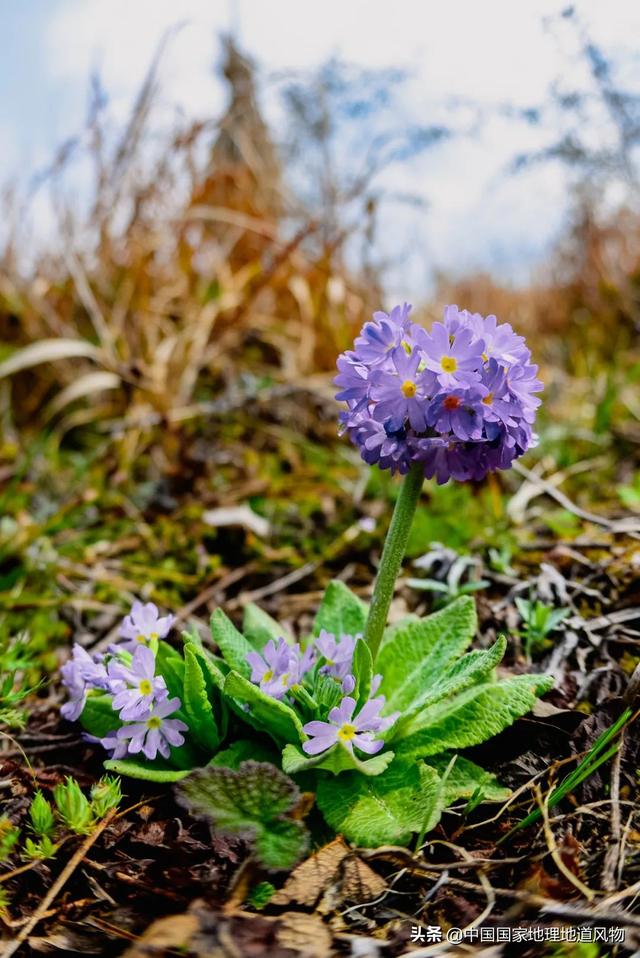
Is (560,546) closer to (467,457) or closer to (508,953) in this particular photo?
(467,457)

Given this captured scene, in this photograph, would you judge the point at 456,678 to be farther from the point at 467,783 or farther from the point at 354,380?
the point at 354,380

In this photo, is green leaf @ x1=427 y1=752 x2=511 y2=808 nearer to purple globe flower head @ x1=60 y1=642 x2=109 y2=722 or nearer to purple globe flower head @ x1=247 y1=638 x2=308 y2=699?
purple globe flower head @ x1=247 y1=638 x2=308 y2=699

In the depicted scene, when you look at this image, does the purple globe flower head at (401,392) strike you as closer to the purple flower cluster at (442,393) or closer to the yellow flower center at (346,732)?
the purple flower cluster at (442,393)

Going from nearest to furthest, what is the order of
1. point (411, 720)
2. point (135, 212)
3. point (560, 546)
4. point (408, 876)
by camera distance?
1. point (408, 876)
2. point (411, 720)
3. point (560, 546)
4. point (135, 212)

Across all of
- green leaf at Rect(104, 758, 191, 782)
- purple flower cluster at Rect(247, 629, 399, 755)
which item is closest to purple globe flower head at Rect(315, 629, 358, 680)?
purple flower cluster at Rect(247, 629, 399, 755)

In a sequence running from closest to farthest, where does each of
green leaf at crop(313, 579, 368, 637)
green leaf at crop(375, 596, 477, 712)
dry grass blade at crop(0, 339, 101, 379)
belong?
green leaf at crop(375, 596, 477, 712) → green leaf at crop(313, 579, 368, 637) → dry grass blade at crop(0, 339, 101, 379)

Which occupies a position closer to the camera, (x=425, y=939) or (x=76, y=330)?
(x=425, y=939)

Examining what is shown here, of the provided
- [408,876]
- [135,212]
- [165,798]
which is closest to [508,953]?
[408,876]
